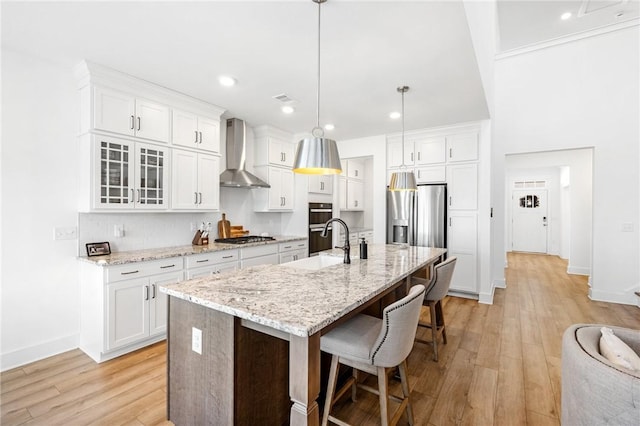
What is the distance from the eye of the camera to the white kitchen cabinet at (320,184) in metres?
5.05

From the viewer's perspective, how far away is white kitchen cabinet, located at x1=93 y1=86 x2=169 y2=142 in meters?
2.67

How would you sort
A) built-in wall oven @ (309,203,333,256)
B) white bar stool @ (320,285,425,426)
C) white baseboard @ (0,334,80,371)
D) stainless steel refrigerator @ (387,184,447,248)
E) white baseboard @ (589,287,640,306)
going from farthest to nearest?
built-in wall oven @ (309,203,333,256) → stainless steel refrigerator @ (387,184,447,248) → white baseboard @ (589,287,640,306) → white baseboard @ (0,334,80,371) → white bar stool @ (320,285,425,426)

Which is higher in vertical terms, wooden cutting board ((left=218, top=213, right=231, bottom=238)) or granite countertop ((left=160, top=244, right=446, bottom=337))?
wooden cutting board ((left=218, top=213, right=231, bottom=238))

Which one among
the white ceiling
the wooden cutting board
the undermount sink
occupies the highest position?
the white ceiling

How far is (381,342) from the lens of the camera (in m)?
1.40

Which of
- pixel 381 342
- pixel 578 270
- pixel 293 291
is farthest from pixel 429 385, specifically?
pixel 578 270

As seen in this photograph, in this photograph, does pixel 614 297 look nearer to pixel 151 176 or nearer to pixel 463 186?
pixel 463 186

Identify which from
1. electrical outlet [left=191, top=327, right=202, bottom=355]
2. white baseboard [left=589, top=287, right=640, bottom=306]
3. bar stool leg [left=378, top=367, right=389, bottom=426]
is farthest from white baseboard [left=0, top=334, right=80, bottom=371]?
white baseboard [left=589, top=287, right=640, bottom=306]

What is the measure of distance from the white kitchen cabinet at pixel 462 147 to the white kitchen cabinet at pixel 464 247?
816 millimetres

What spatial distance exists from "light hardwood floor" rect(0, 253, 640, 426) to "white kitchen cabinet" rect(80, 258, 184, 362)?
0.41 ft

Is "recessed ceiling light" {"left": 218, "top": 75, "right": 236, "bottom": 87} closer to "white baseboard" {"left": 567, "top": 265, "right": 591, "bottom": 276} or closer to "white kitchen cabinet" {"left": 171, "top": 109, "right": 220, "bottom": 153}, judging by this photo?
"white kitchen cabinet" {"left": 171, "top": 109, "right": 220, "bottom": 153}

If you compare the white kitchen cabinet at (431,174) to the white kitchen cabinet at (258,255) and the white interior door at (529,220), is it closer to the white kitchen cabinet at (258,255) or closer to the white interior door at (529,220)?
the white kitchen cabinet at (258,255)

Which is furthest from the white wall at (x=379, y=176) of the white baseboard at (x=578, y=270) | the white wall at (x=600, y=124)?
the white baseboard at (x=578, y=270)

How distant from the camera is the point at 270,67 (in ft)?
8.66
